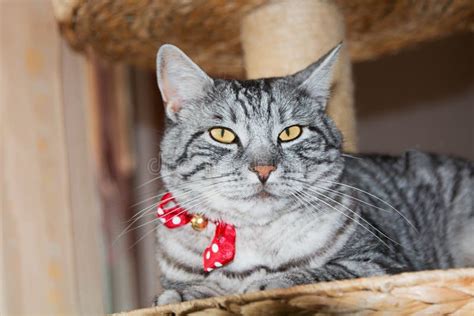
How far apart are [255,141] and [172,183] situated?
0.21m

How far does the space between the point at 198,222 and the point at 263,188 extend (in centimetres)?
18

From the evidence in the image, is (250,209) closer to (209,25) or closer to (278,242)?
(278,242)

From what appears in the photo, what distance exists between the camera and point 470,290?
1115 millimetres

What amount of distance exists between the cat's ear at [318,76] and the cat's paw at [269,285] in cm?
46

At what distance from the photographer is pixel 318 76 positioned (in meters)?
1.53

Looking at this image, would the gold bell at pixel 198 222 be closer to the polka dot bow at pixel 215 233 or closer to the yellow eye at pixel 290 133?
the polka dot bow at pixel 215 233

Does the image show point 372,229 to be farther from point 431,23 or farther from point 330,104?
point 431,23

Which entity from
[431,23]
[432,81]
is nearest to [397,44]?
[431,23]

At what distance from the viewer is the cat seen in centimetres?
136

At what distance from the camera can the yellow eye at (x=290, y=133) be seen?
4.68ft

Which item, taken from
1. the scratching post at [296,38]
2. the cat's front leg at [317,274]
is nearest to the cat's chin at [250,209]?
the cat's front leg at [317,274]

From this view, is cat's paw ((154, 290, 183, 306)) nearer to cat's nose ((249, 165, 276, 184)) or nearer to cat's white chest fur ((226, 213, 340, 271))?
cat's white chest fur ((226, 213, 340, 271))

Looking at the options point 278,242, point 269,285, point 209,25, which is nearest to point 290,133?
point 278,242

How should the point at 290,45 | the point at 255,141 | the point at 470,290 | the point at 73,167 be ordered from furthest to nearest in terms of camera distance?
the point at 73,167 < the point at 290,45 < the point at 255,141 < the point at 470,290
